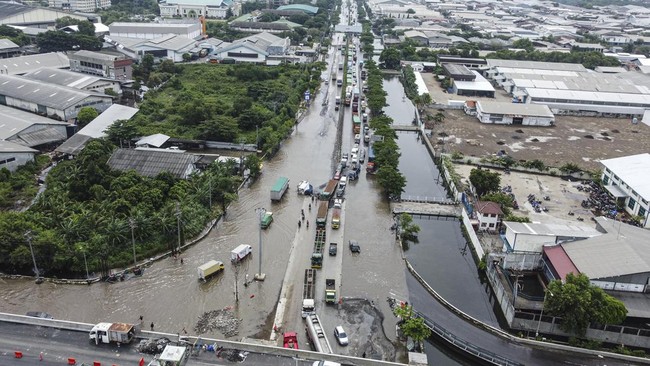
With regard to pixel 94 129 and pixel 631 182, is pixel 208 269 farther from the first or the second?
pixel 631 182

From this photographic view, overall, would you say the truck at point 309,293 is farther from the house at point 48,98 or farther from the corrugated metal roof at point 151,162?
the house at point 48,98

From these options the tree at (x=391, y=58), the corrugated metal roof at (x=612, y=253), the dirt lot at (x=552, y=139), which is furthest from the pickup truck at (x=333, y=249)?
the tree at (x=391, y=58)

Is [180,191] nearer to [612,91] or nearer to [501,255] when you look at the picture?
[501,255]

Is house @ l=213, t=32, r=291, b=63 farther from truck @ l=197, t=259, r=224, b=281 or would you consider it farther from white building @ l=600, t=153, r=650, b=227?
truck @ l=197, t=259, r=224, b=281

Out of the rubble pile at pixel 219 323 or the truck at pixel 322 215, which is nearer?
the rubble pile at pixel 219 323

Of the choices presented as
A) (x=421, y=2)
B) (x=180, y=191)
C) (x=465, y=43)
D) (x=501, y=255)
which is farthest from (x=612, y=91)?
(x=421, y=2)

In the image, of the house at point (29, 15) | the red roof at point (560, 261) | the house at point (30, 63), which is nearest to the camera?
the red roof at point (560, 261)

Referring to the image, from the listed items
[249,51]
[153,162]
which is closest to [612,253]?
[153,162]
